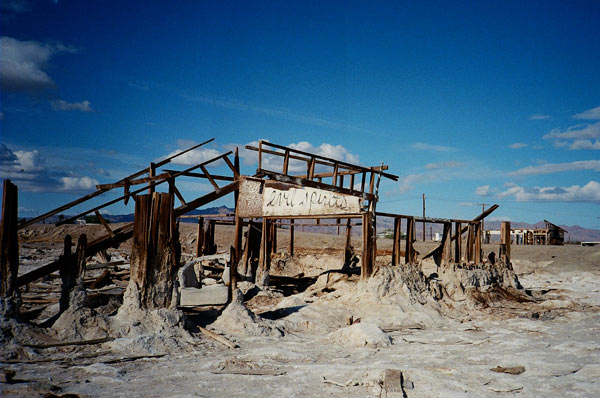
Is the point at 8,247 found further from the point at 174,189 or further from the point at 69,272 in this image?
the point at 174,189

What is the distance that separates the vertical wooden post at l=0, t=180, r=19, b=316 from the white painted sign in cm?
791

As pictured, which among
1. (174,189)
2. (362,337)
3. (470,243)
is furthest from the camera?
(470,243)

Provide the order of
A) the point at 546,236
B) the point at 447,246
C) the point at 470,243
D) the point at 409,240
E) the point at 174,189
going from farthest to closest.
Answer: the point at 546,236 → the point at 470,243 → the point at 447,246 → the point at 409,240 → the point at 174,189

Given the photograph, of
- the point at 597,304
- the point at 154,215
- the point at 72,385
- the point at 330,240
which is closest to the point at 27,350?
the point at 72,385

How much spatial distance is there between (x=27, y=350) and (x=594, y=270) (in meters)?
29.5

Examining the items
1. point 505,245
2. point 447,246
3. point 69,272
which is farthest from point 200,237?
point 505,245

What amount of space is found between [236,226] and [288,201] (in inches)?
88.2

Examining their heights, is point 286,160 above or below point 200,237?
above

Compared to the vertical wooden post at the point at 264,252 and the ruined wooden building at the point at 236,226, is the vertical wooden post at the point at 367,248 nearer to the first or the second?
the ruined wooden building at the point at 236,226

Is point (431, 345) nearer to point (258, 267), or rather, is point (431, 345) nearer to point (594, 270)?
point (258, 267)

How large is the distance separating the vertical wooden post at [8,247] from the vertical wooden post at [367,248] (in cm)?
870

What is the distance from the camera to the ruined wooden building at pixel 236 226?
9.20m

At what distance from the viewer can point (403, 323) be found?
11.5 metres

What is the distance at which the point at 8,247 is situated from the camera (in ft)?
26.4
